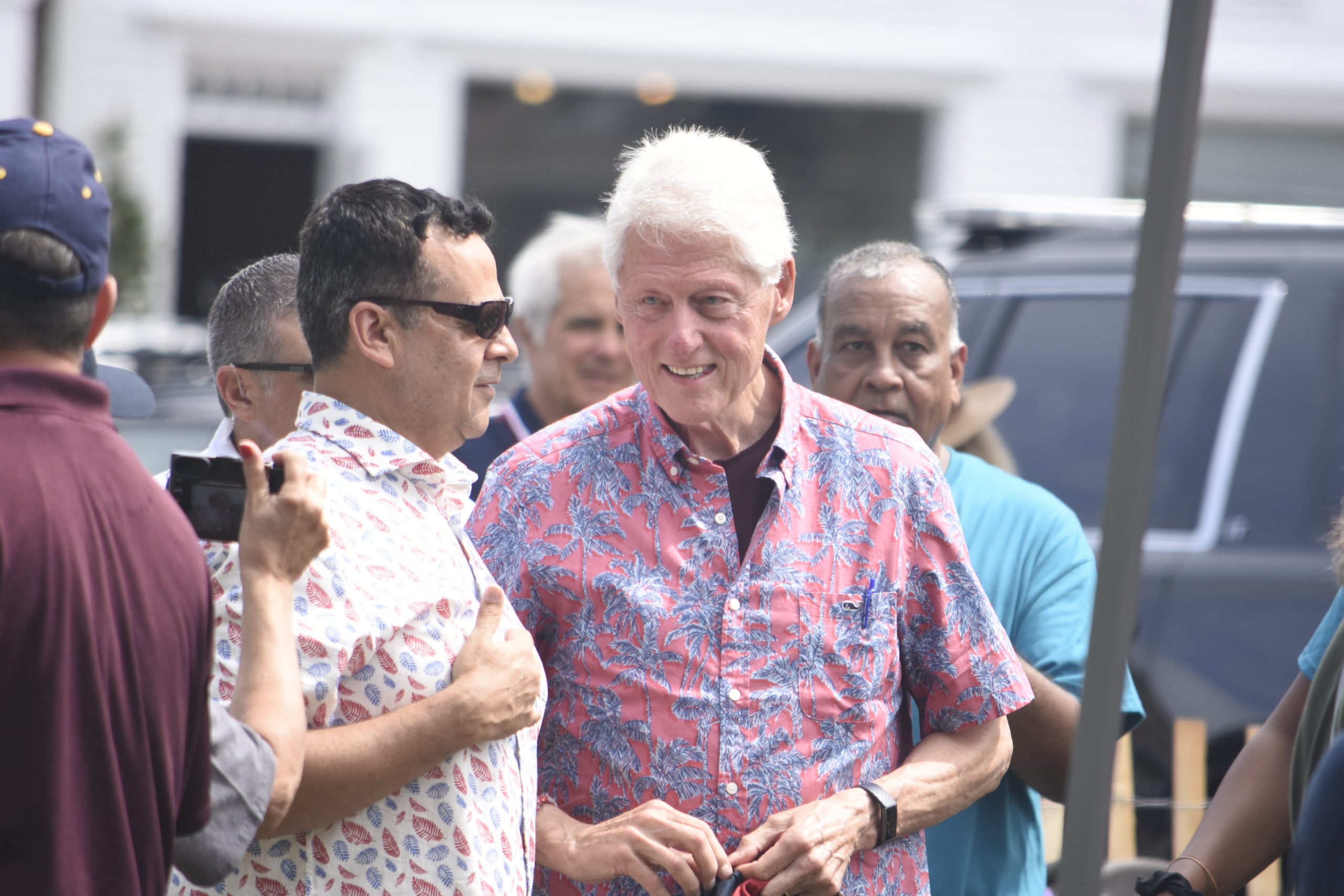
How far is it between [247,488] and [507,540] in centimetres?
55

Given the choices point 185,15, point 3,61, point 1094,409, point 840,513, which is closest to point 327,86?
point 185,15

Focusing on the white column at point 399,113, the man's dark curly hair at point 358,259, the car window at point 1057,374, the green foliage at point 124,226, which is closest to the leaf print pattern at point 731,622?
the man's dark curly hair at point 358,259

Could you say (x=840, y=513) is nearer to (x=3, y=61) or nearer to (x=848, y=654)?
(x=848, y=654)

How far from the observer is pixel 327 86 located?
10.7 m

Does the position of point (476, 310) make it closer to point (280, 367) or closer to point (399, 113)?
point (280, 367)

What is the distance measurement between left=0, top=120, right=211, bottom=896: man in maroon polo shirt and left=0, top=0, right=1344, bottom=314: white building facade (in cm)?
906

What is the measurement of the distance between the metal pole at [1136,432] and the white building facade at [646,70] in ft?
30.5

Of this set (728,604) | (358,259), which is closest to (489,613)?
(728,604)

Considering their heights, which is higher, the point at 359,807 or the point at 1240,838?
the point at 359,807

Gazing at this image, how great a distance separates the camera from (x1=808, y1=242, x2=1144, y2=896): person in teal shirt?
2.46m

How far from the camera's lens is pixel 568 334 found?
3918 millimetres

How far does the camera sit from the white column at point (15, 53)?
31.9 feet

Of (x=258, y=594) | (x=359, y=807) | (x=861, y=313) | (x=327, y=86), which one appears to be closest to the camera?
(x=258, y=594)

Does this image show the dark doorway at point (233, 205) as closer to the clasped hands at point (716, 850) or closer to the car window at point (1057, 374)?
the car window at point (1057, 374)
